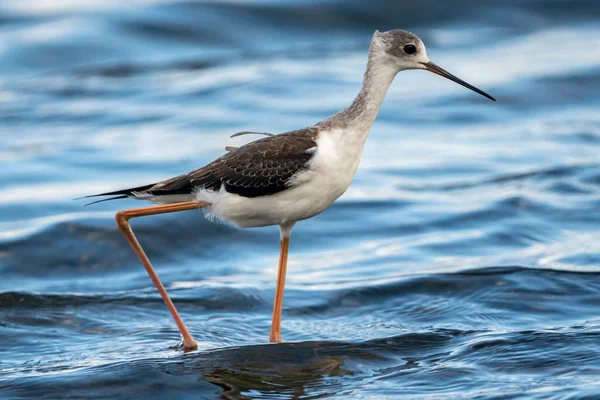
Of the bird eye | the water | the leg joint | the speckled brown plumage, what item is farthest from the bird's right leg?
the bird eye

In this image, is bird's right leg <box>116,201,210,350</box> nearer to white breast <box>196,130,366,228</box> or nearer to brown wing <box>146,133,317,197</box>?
brown wing <box>146,133,317,197</box>

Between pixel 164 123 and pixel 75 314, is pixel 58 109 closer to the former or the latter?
pixel 164 123

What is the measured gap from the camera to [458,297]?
12.4 metres

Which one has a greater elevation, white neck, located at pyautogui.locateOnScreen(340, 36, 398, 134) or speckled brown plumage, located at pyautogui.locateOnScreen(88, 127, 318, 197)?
white neck, located at pyautogui.locateOnScreen(340, 36, 398, 134)

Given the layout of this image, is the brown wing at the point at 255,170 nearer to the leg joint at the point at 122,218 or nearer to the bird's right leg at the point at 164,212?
the bird's right leg at the point at 164,212

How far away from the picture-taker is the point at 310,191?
9.38m

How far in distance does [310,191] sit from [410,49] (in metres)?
1.82

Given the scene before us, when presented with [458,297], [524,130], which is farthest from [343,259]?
[524,130]

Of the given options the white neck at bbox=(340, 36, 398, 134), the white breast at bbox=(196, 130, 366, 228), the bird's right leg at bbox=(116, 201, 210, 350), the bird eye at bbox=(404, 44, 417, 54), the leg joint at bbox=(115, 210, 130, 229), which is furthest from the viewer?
the leg joint at bbox=(115, 210, 130, 229)

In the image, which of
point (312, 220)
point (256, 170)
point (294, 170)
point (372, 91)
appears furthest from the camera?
point (312, 220)

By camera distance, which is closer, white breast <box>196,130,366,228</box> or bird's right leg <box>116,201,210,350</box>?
white breast <box>196,130,366,228</box>

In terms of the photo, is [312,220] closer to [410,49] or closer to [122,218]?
[122,218]

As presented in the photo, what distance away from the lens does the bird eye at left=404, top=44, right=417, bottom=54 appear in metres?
9.75

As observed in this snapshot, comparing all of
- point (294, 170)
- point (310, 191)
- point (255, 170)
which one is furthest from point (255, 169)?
point (310, 191)
